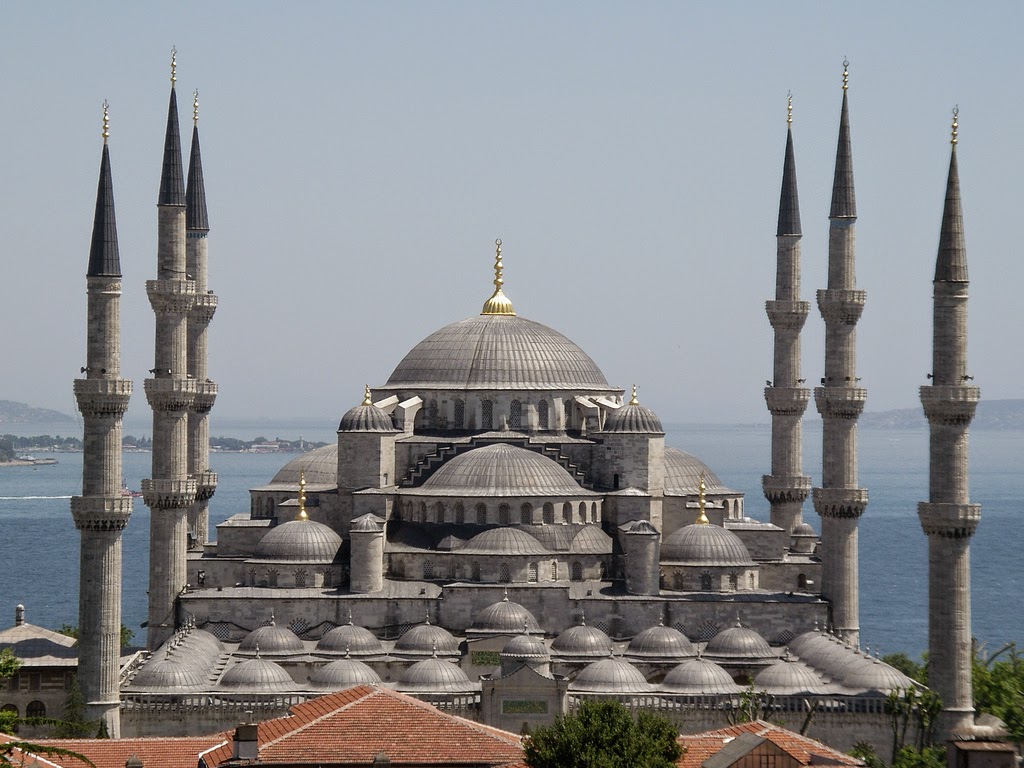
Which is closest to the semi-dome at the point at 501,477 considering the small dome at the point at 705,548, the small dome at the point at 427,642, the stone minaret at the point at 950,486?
the small dome at the point at 705,548

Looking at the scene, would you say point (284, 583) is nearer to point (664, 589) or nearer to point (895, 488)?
point (664, 589)

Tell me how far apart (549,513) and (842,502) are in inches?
263

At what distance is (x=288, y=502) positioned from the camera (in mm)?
49375

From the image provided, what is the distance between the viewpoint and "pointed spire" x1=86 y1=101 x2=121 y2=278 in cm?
4147

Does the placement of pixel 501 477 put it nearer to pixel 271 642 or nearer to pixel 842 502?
pixel 271 642

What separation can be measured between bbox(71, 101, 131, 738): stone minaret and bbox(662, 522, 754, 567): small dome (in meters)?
12.6

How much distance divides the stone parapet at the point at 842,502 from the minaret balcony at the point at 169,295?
14.9 meters

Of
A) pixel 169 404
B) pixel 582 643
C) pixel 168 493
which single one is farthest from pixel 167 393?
pixel 582 643

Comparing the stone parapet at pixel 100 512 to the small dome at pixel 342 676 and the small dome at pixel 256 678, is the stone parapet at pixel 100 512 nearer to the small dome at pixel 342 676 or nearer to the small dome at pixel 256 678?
the small dome at pixel 256 678

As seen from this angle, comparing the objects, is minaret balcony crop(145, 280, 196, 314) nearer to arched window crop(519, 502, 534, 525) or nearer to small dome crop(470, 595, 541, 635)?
arched window crop(519, 502, 534, 525)

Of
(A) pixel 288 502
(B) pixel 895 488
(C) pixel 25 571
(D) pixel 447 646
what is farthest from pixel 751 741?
(B) pixel 895 488

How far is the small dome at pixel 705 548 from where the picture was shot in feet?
151

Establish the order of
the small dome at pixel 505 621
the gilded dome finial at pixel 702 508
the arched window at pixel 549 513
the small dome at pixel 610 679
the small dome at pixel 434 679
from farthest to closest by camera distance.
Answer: the gilded dome finial at pixel 702 508 → the arched window at pixel 549 513 → the small dome at pixel 505 621 → the small dome at pixel 610 679 → the small dome at pixel 434 679

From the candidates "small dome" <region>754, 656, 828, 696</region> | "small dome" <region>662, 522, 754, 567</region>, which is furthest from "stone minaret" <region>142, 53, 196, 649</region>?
"small dome" <region>754, 656, 828, 696</region>
